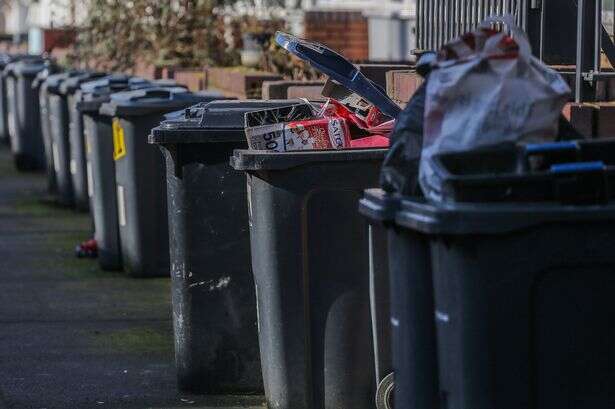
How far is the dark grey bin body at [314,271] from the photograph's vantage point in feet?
17.2

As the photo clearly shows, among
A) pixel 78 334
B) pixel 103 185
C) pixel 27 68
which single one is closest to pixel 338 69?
pixel 78 334

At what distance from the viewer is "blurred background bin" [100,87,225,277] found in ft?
29.3

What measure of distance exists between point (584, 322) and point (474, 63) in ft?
2.52

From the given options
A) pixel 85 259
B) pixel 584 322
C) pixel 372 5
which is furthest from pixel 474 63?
pixel 372 5

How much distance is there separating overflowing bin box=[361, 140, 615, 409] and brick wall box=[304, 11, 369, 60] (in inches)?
525

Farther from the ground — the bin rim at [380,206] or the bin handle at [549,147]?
the bin handle at [549,147]

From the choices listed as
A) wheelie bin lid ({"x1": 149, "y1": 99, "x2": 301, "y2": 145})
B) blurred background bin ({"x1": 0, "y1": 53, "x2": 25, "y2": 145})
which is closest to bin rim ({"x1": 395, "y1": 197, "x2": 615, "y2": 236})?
wheelie bin lid ({"x1": 149, "y1": 99, "x2": 301, "y2": 145})

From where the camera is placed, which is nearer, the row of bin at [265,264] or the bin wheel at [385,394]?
the bin wheel at [385,394]

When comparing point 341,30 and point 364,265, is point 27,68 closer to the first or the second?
point 341,30

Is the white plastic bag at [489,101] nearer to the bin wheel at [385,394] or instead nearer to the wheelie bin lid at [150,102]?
the bin wheel at [385,394]

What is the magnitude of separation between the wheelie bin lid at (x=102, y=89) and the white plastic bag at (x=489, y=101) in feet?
19.5

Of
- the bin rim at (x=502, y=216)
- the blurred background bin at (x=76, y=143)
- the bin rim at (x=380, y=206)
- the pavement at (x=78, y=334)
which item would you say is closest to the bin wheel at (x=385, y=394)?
the pavement at (x=78, y=334)

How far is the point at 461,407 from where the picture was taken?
383 cm

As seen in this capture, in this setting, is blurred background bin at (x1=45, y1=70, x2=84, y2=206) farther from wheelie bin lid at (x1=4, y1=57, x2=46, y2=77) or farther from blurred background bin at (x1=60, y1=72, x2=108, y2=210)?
wheelie bin lid at (x1=4, y1=57, x2=46, y2=77)
